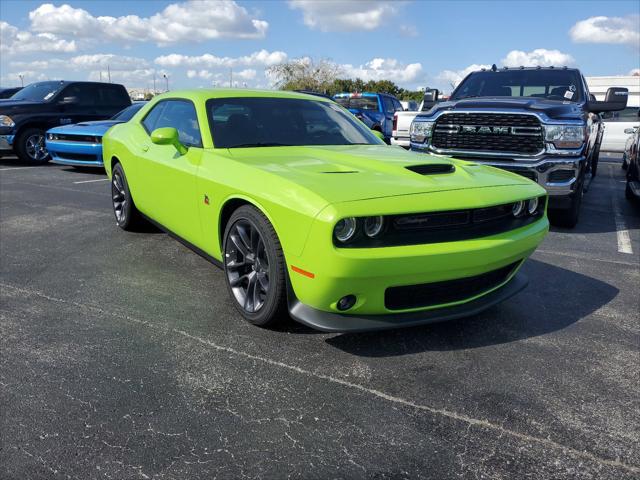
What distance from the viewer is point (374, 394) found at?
8.15ft

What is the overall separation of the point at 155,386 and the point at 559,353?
7.15 feet

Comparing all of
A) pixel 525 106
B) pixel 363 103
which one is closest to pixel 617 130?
pixel 363 103

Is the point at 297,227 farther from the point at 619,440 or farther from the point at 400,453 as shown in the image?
the point at 619,440

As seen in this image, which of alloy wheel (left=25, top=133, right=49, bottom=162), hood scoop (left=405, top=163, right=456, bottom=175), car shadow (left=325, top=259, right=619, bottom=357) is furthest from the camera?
alloy wheel (left=25, top=133, right=49, bottom=162)

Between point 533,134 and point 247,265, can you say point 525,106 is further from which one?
point 247,265

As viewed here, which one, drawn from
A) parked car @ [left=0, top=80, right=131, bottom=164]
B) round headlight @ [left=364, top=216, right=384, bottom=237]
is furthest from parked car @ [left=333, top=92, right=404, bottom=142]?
round headlight @ [left=364, top=216, right=384, bottom=237]

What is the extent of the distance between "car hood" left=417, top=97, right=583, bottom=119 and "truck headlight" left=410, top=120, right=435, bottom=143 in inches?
4.3

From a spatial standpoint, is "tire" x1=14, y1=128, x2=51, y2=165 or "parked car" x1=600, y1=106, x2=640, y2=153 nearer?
"tire" x1=14, y1=128, x2=51, y2=165

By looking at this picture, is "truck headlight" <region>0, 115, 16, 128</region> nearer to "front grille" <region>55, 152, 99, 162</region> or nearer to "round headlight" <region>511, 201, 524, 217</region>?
"front grille" <region>55, 152, 99, 162</region>

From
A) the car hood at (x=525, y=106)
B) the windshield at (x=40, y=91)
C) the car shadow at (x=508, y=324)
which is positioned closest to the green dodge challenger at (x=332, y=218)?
the car shadow at (x=508, y=324)

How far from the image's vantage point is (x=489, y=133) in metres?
6.02

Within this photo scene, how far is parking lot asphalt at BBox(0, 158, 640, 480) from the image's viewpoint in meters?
2.03

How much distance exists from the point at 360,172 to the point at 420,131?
377 centimetres

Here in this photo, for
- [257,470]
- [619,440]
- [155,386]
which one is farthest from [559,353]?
[155,386]
